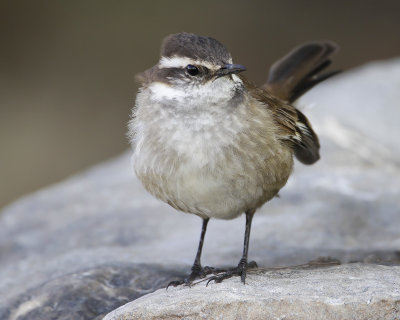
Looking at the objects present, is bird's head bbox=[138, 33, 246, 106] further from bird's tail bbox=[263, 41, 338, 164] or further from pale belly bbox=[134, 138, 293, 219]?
bird's tail bbox=[263, 41, 338, 164]

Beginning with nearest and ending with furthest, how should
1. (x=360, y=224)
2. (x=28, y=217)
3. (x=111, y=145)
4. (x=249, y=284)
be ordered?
(x=249, y=284) < (x=360, y=224) < (x=28, y=217) < (x=111, y=145)

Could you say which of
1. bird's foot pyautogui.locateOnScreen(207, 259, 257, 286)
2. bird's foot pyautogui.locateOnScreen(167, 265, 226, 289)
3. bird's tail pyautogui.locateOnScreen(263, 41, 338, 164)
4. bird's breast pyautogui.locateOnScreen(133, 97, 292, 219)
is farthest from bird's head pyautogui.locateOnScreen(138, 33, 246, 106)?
bird's tail pyautogui.locateOnScreen(263, 41, 338, 164)

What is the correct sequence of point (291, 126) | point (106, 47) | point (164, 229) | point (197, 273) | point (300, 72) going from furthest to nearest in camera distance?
point (106, 47), point (164, 229), point (300, 72), point (291, 126), point (197, 273)

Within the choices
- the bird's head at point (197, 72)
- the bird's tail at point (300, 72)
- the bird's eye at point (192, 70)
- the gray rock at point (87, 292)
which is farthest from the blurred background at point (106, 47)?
the bird's eye at point (192, 70)

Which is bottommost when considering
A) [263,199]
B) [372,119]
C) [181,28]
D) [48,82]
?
[263,199]

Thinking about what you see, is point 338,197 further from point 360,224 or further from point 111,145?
point 111,145

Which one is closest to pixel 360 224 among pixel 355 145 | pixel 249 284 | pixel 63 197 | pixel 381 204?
pixel 381 204

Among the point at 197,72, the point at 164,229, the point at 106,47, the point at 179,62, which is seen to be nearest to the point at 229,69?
the point at 197,72

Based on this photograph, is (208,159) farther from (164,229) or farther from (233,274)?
(164,229)
